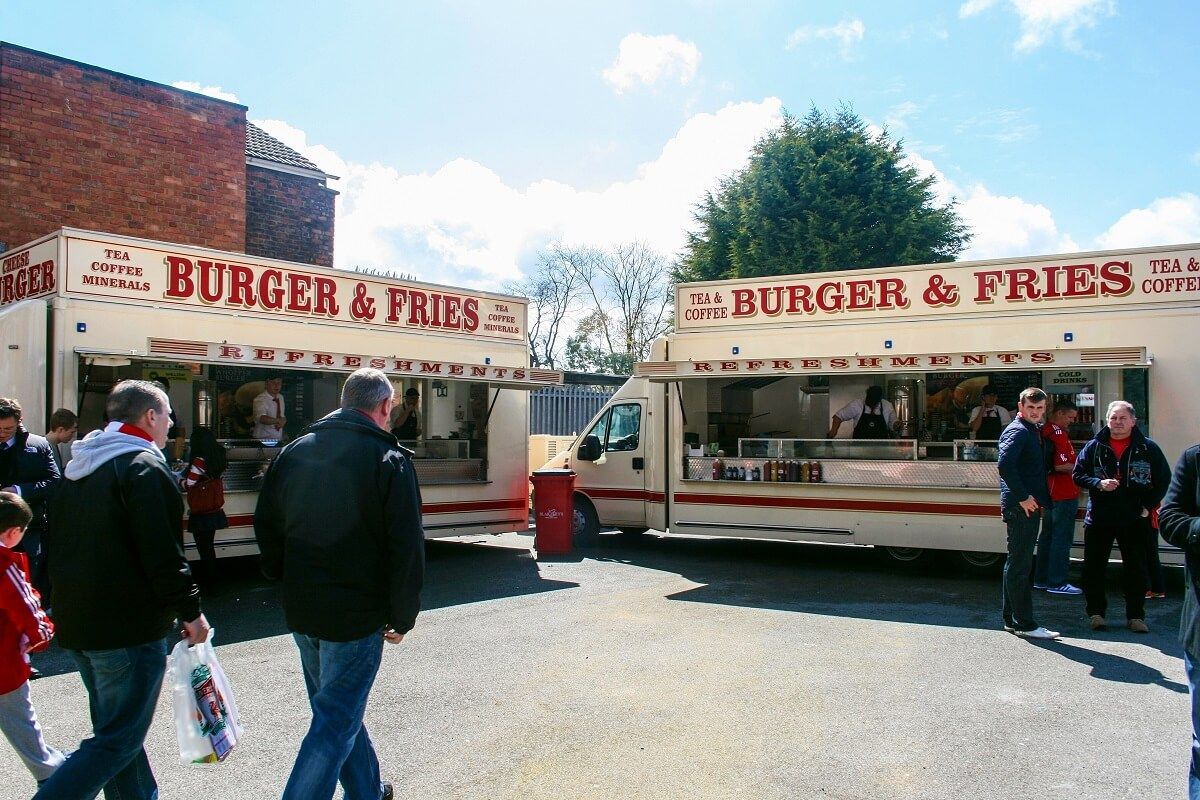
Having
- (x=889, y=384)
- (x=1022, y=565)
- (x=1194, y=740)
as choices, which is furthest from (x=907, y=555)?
(x=1194, y=740)

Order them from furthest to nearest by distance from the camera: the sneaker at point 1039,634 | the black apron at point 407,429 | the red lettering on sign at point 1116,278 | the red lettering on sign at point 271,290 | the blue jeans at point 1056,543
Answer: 1. the black apron at point 407,429
2. the red lettering on sign at point 271,290
3. the red lettering on sign at point 1116,278
4. the blue jeans at point 1056,543
5. the sneaker at point 1039,634

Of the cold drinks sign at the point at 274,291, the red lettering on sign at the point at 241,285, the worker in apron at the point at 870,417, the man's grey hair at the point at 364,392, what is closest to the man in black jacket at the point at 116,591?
the man's grey hair at the point at 364,392

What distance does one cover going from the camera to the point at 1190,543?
11.2 ft

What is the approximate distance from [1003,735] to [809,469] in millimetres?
5478

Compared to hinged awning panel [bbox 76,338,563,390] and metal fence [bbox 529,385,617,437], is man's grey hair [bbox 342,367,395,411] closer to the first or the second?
hinged awning panel [bbox 76,338,563,390]

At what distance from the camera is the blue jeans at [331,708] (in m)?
3.14

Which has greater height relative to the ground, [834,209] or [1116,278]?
[834,209]

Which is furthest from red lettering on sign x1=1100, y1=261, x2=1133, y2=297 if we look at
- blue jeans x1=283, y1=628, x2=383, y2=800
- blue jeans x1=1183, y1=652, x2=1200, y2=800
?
blue jeans x1=283, y1=628, x2=383, y2=800

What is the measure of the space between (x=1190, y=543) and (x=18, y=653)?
14.9 feet

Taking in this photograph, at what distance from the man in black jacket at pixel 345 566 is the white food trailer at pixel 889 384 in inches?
274

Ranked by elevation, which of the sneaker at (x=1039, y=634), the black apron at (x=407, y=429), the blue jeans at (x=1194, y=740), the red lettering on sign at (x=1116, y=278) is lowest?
the sneaker at (x=1039, y=634)

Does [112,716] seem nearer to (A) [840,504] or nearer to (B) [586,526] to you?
(A) [840,504]

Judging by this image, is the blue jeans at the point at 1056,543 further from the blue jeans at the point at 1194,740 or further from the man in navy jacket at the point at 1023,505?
the blue jeans at the point at 1194,740

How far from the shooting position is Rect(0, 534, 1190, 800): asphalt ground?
417 centimetres
